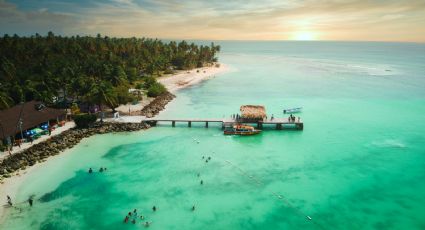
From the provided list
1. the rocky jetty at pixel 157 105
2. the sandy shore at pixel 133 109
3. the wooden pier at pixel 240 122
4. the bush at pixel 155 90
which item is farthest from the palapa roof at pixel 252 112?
the bush at pixel 155 90

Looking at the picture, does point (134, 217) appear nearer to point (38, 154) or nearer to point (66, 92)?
point (38, 154)

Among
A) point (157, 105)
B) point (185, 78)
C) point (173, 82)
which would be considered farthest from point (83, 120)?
point (185, 78)

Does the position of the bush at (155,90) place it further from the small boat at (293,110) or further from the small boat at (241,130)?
the small boat at (293,110)

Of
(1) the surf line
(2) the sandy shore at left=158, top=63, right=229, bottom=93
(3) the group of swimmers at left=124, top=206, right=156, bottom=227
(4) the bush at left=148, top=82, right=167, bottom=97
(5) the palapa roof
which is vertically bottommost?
(3) the group of swimmers at left=124, top=206, right=156, bottom=227

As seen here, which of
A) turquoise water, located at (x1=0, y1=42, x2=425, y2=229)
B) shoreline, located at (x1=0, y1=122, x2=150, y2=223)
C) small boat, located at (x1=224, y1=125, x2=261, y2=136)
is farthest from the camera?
small boat, located at (x1=224, y1=125, x2=261, y2=136)

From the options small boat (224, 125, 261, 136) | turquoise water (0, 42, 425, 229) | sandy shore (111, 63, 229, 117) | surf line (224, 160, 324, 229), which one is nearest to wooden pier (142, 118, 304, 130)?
A: turquoise water (0, 42, 425, 229)

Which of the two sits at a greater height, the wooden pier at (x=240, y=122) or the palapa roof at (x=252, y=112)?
the palapa roof at (x=252, y=112)

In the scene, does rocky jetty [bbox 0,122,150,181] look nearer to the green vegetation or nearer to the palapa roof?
the green vegetation
